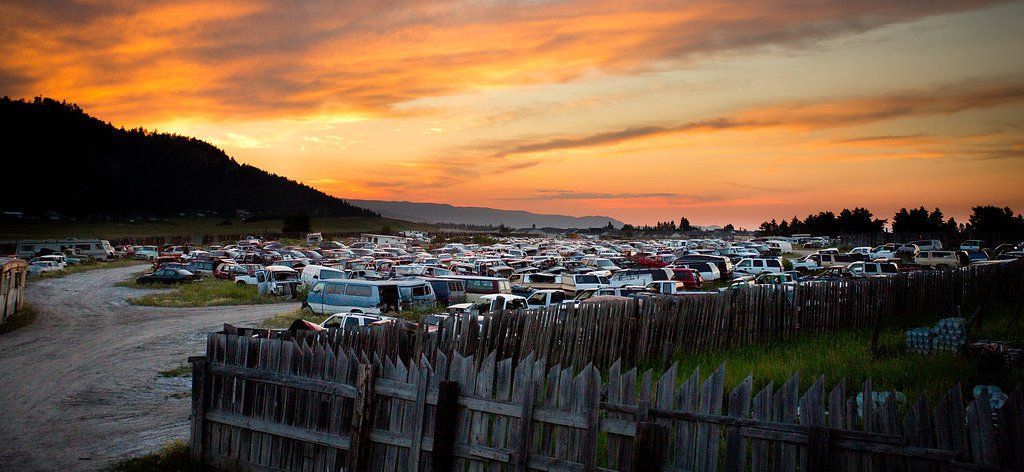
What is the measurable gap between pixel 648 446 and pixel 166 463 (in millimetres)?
8076

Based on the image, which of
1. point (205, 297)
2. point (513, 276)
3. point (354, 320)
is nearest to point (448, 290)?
point (354, 320)

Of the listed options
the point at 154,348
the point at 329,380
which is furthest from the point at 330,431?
the point at 154,348

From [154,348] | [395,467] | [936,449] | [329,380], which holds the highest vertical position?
[936,449]

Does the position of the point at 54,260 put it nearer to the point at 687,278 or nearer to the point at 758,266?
the point at 687,278

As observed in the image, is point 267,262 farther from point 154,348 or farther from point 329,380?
point 329,380

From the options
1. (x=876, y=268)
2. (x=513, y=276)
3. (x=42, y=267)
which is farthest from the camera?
(x=42, y=267)

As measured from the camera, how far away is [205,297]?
39.1 m

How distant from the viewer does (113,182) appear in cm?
17650

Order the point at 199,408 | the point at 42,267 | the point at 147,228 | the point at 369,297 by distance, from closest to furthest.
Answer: the point at 199,408 < the point at 369,297 < the point at 42,267 < the point at 147,228

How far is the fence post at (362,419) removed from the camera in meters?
8.65

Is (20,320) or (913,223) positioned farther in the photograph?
(913,223)

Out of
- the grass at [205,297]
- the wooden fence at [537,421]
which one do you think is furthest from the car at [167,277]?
the wooden fence at [537,421]

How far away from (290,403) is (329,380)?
904 millimetres

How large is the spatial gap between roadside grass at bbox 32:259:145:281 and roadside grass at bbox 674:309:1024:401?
173 feet
